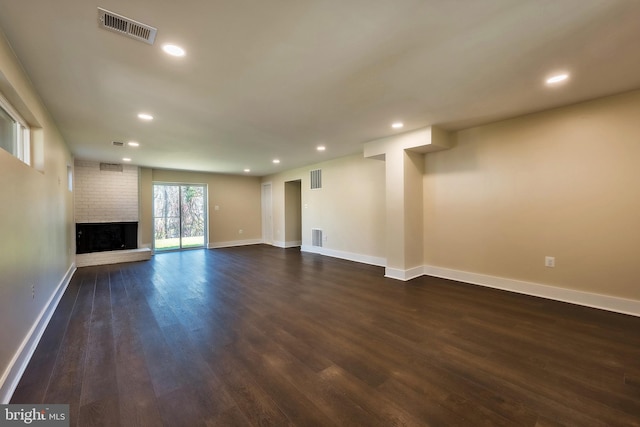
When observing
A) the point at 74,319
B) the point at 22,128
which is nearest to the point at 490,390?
the point at 74,319

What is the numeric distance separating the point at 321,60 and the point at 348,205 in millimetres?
4154

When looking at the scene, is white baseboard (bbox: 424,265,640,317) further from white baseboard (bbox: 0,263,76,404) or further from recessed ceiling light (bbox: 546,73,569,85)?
white baseboard (bbox: 0,263,76,404)

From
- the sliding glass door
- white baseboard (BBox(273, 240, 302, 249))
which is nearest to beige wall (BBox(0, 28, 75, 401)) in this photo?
the sliding glass door

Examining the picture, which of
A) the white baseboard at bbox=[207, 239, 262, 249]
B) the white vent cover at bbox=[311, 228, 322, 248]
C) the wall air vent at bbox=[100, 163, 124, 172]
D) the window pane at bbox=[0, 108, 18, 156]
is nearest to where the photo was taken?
the window pane at bbox=[0, 108, 18, 156]

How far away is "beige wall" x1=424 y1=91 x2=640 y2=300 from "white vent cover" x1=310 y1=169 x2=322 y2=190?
3.12 m

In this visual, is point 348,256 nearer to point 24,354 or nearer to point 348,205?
point 348,205

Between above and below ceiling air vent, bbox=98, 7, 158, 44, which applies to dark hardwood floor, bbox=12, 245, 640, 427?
below

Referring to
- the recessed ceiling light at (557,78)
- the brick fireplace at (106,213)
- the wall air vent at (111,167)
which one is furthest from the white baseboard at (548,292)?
the wall air vent at (111,167)

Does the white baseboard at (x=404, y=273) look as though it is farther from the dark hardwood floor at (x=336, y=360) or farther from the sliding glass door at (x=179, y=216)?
the sliding glass door at (x=179, y=216)

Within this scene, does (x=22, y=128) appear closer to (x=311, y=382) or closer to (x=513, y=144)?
(x=311, y=382)

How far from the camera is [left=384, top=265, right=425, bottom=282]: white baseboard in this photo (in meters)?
4.33

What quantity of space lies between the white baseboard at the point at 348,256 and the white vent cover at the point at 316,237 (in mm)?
110

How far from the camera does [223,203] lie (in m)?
8.49

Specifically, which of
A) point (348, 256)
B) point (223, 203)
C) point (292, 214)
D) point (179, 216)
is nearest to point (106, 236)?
point (179, 216)
